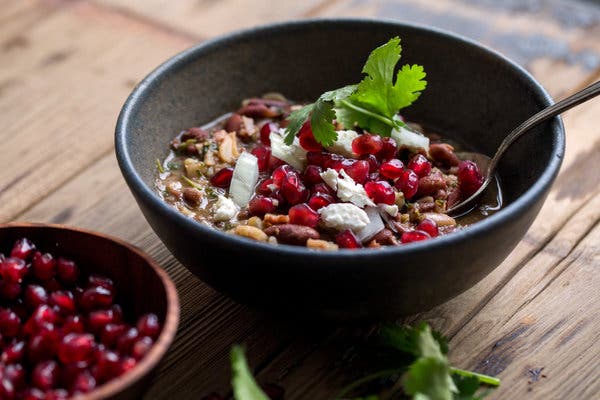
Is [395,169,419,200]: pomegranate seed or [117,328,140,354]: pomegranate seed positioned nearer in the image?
[117,328,140,354]: pomegranate seed

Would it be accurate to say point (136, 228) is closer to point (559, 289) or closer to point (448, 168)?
point (448, 168)

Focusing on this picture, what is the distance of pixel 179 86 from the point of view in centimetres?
253

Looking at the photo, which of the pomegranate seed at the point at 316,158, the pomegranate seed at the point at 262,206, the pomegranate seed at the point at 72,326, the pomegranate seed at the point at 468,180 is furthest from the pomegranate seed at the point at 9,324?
the pomegranate seed at the point at 468,180

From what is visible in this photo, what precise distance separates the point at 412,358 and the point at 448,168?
2.15ft

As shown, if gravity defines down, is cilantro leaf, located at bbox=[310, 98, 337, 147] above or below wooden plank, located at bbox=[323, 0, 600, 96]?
above

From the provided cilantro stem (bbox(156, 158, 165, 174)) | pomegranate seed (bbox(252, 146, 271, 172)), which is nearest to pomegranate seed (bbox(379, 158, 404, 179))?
pomegranate seed (bbox(252, 146, 271, 172))

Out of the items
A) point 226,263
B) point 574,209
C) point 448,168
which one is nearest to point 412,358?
point 226,263

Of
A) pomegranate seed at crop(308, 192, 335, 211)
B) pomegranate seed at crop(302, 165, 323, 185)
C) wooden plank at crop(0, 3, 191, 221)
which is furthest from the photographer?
wooden plank at crop(0, 3, 191, 221)

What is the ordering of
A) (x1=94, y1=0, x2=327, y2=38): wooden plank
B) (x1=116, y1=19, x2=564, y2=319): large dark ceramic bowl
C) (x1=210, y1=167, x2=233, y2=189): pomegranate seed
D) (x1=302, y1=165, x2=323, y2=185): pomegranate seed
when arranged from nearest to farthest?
(x1=116, y1=19, x2=564, y2=319): large dark ceramic bowl
(x1=302, y1=165, x2=323, y2=185): pomegranate seed
(x1=210, y1=167, x2=233, y2=189): pomegranate seed
(x1=94, y1=0, x2=327, y2=38): wooden plank

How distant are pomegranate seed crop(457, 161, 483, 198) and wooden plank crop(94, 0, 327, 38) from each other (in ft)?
4.82

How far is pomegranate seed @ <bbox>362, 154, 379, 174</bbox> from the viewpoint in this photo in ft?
7.43

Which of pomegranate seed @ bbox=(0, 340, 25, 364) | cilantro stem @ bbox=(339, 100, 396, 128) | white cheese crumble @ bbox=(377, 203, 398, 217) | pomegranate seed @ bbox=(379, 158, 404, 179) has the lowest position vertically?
pomegranate seed @ bbox=(0, 340, 25, 364)

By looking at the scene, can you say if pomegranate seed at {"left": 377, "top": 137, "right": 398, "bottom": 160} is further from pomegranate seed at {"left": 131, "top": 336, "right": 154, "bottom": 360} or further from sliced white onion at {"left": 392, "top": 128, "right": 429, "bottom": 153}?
pomegranate seed at {"left": 131, "top": 336, "right": 154, "bottom": 360}

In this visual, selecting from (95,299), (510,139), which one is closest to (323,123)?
(510,139)
